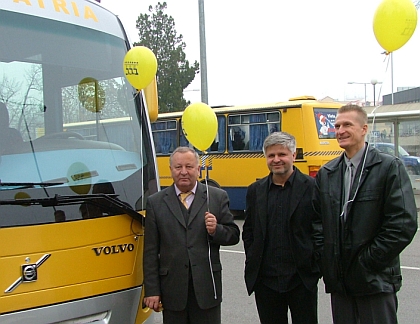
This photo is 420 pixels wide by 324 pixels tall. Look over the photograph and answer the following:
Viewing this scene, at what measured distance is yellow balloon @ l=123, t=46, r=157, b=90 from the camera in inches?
142

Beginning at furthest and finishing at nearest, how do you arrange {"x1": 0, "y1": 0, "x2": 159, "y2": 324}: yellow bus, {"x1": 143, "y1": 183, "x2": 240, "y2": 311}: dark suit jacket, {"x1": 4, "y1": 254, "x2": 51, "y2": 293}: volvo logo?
{"x1": 143, "y1": 183, "x2": 240, "y2": 311}: dark suit jacket < {"x1": 0, "y1": 0, "x2": 159, "y2": 324}: yellow bus < {"x1": 4, "y1": 254, "x2": 51, "y2": 293}: volvo logo

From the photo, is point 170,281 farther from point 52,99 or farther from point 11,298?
point 52,99

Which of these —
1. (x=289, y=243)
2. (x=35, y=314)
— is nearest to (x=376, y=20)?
(x=289, y=243)

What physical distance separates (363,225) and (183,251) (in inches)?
44.6

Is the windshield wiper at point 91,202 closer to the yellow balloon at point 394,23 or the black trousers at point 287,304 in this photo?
the black trousers at point 287,304

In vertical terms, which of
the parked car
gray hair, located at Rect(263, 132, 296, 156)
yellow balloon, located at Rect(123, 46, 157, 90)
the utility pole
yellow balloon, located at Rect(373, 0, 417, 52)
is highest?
the utility pole

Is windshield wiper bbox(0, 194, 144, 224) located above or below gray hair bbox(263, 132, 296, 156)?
below

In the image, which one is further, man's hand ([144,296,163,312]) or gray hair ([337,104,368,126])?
man's hand ([144,296,163,312])

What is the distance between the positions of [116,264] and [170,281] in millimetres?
365

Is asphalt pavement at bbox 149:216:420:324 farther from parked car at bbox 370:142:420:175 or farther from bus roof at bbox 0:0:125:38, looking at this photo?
parked car at bbox 370:142:420:175

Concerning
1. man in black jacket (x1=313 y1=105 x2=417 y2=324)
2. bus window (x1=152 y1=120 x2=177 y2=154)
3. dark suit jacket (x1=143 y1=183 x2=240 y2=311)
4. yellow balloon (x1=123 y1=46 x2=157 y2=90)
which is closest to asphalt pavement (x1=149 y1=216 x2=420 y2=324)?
dark suit jacket (x1=143 y1=183 x2=240 y2=311)

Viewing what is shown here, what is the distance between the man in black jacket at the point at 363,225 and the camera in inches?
110

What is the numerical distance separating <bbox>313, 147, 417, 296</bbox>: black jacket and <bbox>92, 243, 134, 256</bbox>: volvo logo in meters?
1.26

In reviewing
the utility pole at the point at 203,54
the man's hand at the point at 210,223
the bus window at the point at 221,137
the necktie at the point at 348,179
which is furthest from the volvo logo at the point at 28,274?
the utility pole at the point at 203,54
